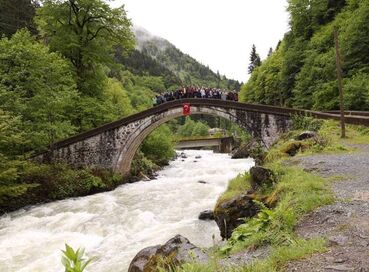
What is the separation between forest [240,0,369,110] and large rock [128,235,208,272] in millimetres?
15697

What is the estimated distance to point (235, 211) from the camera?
9133 millimetres

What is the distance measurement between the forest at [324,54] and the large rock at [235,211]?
12752mm

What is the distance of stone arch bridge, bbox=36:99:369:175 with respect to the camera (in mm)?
21953

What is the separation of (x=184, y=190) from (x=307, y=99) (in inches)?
518

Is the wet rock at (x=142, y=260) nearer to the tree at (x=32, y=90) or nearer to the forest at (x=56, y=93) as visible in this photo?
the forest at (x=56, y=93)

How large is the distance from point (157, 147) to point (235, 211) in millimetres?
24397

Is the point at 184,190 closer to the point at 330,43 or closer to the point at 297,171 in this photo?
the point at 297,171

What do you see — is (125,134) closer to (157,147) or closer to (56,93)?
(56,93)

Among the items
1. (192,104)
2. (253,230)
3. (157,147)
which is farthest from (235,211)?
(157,147)

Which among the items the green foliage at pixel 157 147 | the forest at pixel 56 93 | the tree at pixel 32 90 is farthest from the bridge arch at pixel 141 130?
the green foliage at pixel 157 147

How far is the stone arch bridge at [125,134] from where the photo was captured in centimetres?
2195

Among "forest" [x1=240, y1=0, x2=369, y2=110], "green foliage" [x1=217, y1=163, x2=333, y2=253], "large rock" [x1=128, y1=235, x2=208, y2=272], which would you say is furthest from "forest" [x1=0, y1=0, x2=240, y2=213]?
"forest" [x1=240, y1=0, x2=369, y2=110]

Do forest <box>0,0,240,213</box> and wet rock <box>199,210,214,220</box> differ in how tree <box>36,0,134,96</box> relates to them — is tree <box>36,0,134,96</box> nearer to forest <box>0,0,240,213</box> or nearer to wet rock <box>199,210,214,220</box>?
forest <box>0,0,240,213</box>

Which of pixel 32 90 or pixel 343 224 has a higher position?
pixel 32 90
